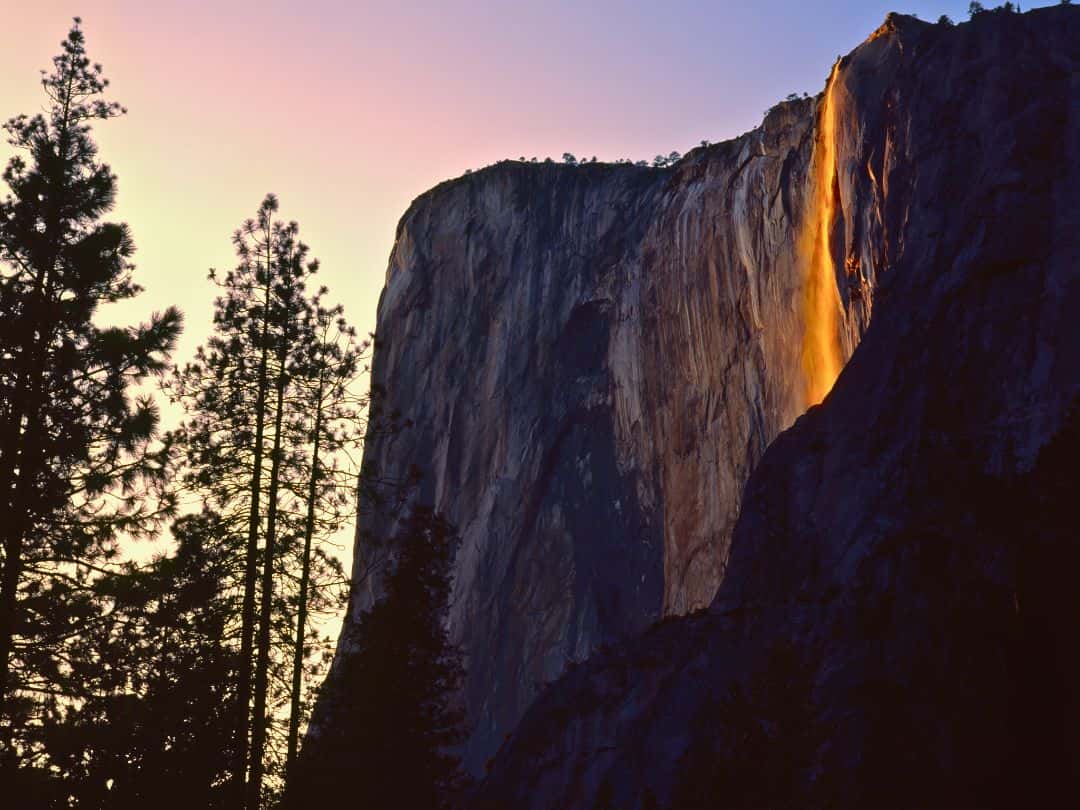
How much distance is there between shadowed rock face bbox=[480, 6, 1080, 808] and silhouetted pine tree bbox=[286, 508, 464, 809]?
2252 millimetres

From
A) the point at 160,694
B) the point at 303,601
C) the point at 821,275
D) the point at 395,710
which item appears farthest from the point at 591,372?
the point at 160,694

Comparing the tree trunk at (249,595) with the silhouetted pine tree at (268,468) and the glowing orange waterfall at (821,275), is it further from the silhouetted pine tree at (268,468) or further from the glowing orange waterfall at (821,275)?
the glowing orange waterfall at (821,275)

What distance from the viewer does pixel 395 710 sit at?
863 inches

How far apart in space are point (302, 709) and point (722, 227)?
25.6m

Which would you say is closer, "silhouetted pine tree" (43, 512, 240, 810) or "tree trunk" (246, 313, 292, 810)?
"silhouetted pine tree" (43, 512, 240, 810)

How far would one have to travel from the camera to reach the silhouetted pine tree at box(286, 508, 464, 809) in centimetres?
2111

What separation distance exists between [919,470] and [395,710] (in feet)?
35.3

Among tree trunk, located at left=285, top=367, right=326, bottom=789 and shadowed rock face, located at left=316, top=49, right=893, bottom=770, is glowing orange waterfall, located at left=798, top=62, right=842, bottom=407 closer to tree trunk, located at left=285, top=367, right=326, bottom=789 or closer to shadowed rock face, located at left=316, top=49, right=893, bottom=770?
shadowed rock face, located at left=316, top=49, right=893, bottom=770

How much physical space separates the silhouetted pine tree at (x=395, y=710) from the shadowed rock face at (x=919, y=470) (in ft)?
7.39

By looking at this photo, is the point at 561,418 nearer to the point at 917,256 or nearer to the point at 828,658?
the point at 917,256

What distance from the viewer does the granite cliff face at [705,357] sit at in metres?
23.2

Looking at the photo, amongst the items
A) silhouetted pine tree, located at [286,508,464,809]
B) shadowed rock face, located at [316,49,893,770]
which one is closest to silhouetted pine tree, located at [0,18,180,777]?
silhouetted pine tree, located at [286,508,464,809]

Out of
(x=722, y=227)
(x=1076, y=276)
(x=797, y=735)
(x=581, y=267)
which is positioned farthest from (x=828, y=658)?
(x=581, y=267)

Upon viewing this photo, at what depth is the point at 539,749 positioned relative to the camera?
2381 cm
